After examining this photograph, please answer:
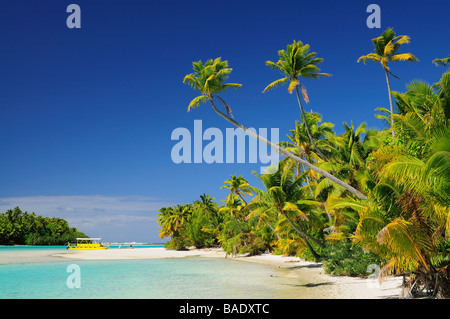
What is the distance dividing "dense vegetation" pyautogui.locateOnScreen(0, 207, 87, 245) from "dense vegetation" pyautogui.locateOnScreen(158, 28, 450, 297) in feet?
224

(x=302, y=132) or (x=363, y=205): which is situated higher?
(x=302, y=132)

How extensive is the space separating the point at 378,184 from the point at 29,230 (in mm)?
94542

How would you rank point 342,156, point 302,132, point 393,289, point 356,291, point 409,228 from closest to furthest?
point 409,228, point 393,289, point 356,291, point 342,156, point 302,132

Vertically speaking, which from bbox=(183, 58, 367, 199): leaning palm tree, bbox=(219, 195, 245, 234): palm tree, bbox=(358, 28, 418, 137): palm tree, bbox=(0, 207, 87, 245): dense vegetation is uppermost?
bbox=(358, 28, 418, 137): palm tree

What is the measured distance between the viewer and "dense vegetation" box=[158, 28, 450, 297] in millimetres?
7707

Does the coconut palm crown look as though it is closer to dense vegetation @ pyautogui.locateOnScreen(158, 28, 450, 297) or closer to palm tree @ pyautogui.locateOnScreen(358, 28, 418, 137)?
dense vegetation @ pyautogui.locateOnScreen(158, 28, 450, 297)

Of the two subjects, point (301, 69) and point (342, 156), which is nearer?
point (301, 69)

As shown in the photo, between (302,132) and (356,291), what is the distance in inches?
568

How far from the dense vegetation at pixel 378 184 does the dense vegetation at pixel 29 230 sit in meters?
68.4

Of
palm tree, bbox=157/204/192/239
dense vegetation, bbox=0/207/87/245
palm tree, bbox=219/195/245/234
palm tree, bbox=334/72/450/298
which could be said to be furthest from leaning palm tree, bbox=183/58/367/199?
dense vegetation, bbox=0/207/87/245

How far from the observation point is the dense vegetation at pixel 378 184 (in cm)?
771
